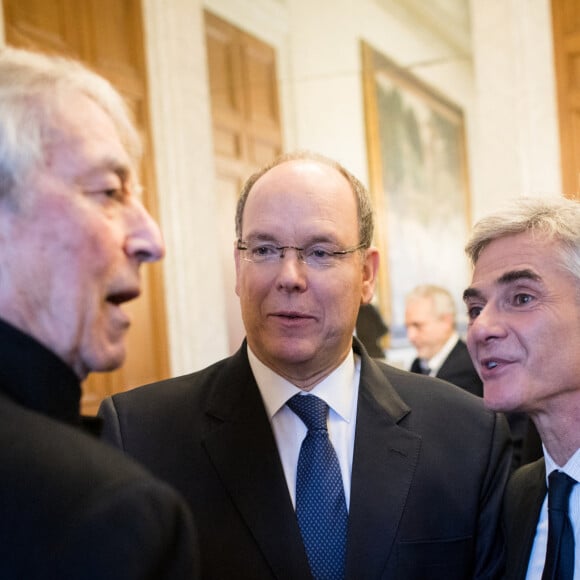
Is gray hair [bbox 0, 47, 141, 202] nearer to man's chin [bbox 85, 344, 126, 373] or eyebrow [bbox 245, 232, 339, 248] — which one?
man's chin [bbox 85, 344, 126, 373]

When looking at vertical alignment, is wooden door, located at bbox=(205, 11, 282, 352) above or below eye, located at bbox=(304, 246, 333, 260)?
above

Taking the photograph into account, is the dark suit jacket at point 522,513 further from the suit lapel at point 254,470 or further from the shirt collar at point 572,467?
the suit lapel at point 254,470

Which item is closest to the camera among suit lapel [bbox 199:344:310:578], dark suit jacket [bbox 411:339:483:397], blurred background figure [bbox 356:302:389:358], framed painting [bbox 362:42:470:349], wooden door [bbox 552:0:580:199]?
suit lapel [bbox 199:344:310:578]

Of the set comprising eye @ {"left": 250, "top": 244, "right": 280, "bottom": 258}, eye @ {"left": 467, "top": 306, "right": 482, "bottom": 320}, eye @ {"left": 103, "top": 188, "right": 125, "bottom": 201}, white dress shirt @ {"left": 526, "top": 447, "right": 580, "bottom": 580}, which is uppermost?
eye @ {"left": 103, "top": 188, "right": 125, "bottom": 201}

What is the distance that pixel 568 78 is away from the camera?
641cm

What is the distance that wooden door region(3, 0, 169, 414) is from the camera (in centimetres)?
546

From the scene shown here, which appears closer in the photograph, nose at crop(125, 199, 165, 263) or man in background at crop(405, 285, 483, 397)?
nose at crop(125, 199, 165, 263)

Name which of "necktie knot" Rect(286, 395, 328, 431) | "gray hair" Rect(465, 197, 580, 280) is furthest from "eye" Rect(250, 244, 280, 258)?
"gray hair" Rect(465, 197, 580, 280)

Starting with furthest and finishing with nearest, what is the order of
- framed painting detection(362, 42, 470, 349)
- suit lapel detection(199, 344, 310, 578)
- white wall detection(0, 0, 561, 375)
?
framed painting detection(362, 42, 470, 349) < white wall detection(0, 0, 561, 375) < suit lapel detection(199, 344, 310, 578)

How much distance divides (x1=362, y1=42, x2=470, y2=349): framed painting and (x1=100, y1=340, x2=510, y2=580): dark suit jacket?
6787 mm

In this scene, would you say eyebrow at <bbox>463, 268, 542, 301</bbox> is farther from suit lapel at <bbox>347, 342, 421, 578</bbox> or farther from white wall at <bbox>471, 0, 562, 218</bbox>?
white wall at <bbox>471, 0, 562, 218</bbox>

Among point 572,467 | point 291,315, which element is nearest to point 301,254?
point 291,315

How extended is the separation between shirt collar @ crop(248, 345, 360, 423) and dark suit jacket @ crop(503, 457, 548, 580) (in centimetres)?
45

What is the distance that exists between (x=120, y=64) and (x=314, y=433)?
188 inches
